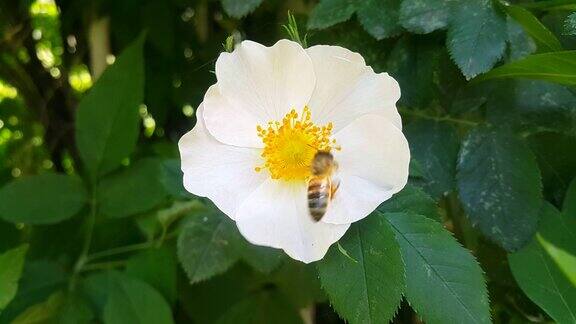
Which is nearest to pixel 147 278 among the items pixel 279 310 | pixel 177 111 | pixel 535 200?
pixel 279 310

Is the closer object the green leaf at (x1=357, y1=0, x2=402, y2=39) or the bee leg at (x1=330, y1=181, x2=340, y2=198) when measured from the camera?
the bee leg at (x1=330, y1=181, x2=340, y2=198)

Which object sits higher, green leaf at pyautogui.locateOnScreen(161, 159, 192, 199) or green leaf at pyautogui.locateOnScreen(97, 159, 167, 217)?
green leaf at pyautogui.locateOnScreen(161, 159, 192, 199)

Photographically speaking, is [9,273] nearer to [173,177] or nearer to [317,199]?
[173,177]

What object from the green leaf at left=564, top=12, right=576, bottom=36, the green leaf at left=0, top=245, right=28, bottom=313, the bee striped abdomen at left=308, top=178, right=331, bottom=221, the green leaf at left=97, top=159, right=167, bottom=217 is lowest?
the green leaf at left=97, top=159, right=167, bottom=217

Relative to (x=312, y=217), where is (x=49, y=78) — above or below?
below

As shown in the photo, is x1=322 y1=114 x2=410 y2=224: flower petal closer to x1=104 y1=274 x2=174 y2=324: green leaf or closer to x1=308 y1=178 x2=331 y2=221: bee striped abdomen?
x1=308 y1=178 x2=331 y2=221: bee striped abdomen

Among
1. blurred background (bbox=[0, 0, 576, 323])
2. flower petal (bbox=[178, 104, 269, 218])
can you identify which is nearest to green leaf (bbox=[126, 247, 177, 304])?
blurred background (bbox=[0, 0, 576, 323])

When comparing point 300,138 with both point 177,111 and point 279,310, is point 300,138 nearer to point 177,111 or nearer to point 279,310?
point 279,310
